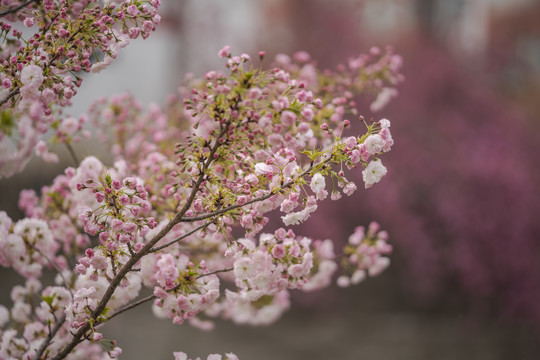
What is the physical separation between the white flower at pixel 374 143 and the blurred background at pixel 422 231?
176 cm

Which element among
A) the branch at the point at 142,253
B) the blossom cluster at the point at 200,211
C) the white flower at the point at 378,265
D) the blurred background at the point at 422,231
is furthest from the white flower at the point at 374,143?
the blurred background at the point at 422,231

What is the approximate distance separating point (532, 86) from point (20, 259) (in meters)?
10.8

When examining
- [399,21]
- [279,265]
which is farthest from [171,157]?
[399,21]

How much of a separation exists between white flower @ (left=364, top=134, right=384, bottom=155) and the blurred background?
176 centimetres

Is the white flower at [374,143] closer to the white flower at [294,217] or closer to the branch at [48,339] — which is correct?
the white flower at [294,217]

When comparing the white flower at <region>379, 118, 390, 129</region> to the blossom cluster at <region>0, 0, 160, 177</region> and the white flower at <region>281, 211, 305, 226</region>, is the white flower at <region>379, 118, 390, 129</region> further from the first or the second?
the blossom cluster at <region>0, 0, 160, 177</region>

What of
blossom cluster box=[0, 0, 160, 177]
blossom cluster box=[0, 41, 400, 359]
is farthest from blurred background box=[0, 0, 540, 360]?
blossom cluster box=[0, 0, 160, 177]

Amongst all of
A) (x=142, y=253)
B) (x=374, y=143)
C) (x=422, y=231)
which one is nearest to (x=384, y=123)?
(x=374, y=143)

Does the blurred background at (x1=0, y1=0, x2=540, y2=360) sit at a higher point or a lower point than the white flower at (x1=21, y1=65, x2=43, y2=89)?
higher

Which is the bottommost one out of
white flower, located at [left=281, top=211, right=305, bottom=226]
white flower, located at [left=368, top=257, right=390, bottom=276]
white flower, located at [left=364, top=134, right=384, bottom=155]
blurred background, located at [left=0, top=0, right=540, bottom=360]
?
white flower, located at [left=281, top=211, right=305, bottom=226]

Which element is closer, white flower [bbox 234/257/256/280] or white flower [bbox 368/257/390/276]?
white flower [bbox 234/257/256/280]

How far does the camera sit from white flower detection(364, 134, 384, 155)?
1012 mm

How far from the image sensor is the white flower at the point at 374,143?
1.01m

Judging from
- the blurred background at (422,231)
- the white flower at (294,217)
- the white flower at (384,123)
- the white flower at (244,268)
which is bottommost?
the white flower at (244,268)
